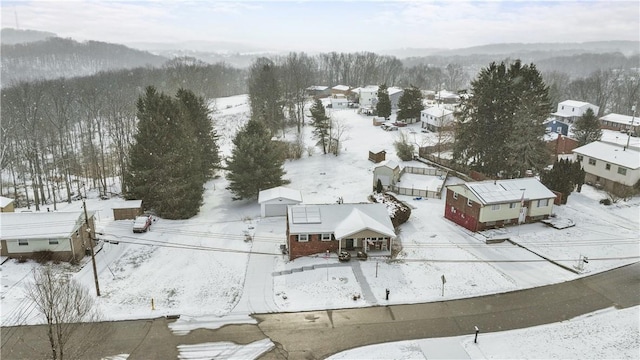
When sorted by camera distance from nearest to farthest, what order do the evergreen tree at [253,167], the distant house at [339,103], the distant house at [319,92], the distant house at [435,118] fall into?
the evergreen tree at [253,167]
the distant house at [435,118]
the distant house at [339,103]
the distant house at [319,92]

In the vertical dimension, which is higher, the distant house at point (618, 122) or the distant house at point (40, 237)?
the distant house at point (618, 122)

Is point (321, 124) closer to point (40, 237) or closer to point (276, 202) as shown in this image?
point (276, 202)

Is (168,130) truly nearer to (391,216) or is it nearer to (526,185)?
(391,216)

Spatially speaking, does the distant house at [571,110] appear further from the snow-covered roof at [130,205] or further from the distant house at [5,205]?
the distant house at [5,205]

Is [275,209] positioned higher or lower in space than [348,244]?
higher

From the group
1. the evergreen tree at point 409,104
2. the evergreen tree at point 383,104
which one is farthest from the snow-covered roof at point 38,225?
the evergreen tree at point 383,104

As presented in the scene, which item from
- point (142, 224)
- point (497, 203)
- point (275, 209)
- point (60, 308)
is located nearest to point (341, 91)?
point (275, 209)

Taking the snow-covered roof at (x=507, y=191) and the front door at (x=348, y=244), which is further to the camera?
the snow-covered roof at (x=507, y=191)

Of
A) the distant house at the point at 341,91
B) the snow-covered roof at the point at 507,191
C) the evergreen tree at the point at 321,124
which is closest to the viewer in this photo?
the snow-covered roof at the point at 507,191

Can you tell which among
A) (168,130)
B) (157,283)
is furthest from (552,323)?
(168,130)
